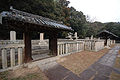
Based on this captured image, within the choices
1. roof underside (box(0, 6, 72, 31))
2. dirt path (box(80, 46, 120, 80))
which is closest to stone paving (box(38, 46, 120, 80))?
dirt path (box(80, 46, 120, 80))

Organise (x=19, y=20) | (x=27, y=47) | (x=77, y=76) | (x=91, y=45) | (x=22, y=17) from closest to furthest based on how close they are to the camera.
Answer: (x=19, y=20)
(x=22, y=17)
(x=77, y=76)
(x=27, y=47)
(x=91, y=45)

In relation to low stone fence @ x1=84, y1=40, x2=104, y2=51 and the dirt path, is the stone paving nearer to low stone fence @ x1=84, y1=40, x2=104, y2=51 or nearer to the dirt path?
the dirt path

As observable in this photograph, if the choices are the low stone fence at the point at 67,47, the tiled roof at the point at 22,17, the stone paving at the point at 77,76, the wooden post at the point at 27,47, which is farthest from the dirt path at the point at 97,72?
the tiled roof at the point at 22,17

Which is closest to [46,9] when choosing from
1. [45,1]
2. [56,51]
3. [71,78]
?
[45,1]

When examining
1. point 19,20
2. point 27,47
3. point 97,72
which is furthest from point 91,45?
point 19,20

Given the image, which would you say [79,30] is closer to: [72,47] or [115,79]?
[72,47]

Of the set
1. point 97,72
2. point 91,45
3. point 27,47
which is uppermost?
point 27,47

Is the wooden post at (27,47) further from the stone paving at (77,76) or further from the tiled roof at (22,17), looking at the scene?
the stone paving at (77,76)

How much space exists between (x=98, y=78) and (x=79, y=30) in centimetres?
1762

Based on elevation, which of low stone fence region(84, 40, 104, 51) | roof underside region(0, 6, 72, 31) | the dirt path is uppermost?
roof underside region(0, 6, 72, 31)

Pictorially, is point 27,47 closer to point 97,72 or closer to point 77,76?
point 77,76

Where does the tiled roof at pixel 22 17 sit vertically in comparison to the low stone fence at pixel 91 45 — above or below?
above

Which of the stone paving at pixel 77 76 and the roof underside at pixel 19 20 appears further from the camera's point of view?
the stone paving at pixel 77 76

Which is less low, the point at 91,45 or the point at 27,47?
the point at 27,47
